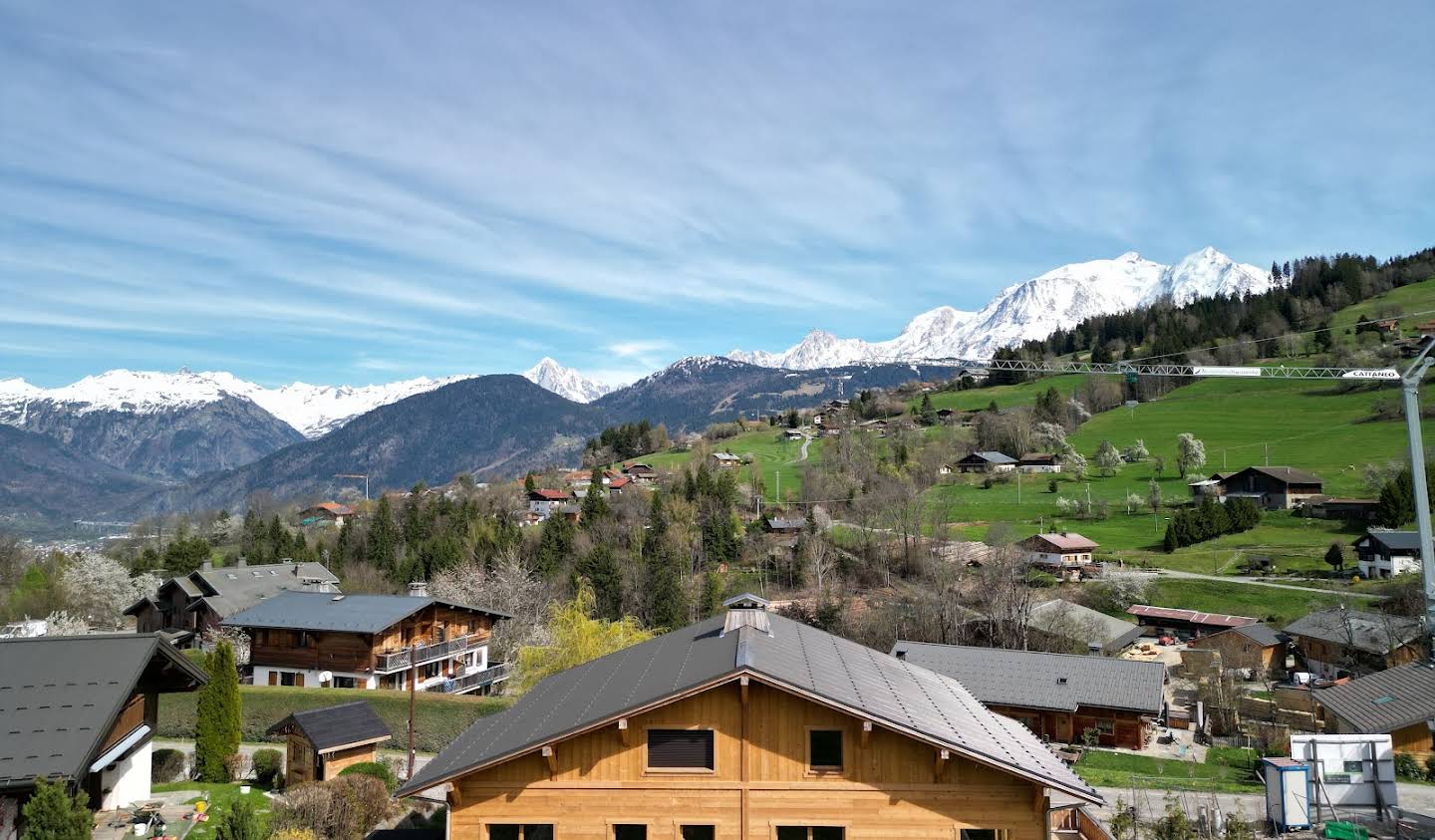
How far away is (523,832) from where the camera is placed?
51.4ft

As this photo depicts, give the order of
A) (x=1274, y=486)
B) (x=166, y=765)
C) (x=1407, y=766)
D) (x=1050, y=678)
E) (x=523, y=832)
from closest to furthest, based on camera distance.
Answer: (x=523, y=832) → (x=166, y=765) → (x=1407, y=766) → (x=1050, y=678) → (x=1274, y=486)

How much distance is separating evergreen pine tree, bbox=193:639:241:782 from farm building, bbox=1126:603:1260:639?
193ft

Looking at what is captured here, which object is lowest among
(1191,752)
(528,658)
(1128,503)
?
(1191,752)

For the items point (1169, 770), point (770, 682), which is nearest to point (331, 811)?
point (770, 682)

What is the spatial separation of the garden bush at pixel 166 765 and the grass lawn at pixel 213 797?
657mm

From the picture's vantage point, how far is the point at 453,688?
153ft

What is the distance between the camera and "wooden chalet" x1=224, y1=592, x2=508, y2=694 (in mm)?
45406

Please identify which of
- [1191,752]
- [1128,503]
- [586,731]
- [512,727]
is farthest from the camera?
[1128,503]

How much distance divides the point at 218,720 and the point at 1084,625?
4956 cm

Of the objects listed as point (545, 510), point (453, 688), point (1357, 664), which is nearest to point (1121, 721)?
point (1357, 664)

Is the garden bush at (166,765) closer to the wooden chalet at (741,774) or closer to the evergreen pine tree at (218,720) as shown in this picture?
the evergreen pine tree at (218,720)

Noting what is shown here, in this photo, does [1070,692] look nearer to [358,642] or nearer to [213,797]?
[213,797]

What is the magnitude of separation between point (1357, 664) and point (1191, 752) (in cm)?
1771

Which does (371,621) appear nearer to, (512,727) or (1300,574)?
(512,727)
